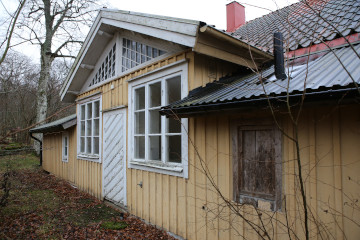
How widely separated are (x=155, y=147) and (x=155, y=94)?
1.14 meters

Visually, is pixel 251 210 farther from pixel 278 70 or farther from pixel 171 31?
pixel 171 31

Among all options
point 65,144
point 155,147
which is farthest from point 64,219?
point 65,144

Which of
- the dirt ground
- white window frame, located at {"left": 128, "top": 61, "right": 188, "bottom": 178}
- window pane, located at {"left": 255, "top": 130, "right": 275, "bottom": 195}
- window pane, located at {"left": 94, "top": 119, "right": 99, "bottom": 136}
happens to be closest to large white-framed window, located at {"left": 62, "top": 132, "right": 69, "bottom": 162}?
the dirt ground

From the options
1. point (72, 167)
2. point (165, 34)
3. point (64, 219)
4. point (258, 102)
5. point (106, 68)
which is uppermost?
point (106, 68)

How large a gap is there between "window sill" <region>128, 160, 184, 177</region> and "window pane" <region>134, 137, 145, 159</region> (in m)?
0.18

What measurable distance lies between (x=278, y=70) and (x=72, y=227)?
5.01 m

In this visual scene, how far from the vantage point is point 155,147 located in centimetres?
517

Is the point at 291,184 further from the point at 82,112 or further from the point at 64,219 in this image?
the point at 82,112

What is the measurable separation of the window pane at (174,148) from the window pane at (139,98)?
52.5 inches

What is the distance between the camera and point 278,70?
3.48 metres

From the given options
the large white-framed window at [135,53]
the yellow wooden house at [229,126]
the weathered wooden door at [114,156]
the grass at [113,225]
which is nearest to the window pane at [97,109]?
the yellow wooden house at [229,126]

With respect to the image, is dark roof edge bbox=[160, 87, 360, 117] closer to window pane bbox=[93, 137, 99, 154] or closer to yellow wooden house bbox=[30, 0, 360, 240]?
yellow wooden house bbox=[30, 0, 360, 240]

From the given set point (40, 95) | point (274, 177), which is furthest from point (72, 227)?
point (40, 95)

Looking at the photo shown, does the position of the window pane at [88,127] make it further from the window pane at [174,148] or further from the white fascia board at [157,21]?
the window pane at [174,148]
